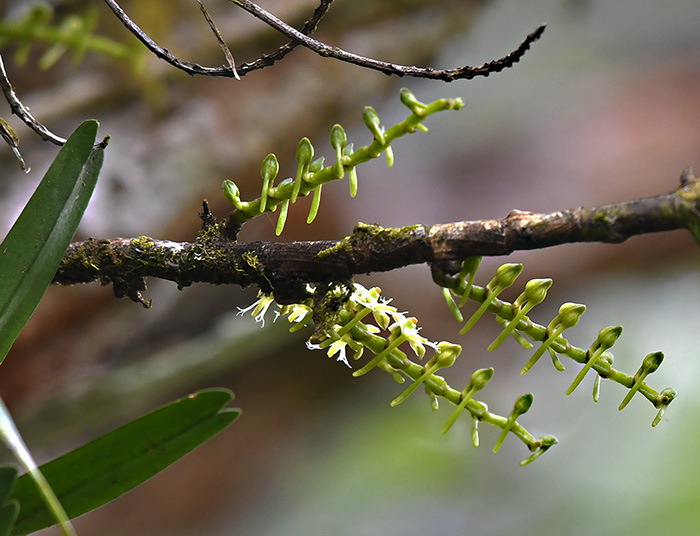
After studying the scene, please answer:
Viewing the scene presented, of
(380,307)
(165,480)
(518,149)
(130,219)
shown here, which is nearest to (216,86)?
(130,219)

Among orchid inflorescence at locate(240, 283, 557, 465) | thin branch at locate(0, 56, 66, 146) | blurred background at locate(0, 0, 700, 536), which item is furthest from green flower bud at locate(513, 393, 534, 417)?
blurred background at locate(0, 0, 700, 536)

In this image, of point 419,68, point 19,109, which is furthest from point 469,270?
point 19,109

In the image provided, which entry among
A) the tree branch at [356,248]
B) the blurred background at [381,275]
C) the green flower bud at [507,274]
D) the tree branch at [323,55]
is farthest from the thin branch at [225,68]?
the blurred background at [381,275]

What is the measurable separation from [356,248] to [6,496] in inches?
8.5

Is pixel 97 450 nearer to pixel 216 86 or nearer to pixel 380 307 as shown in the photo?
pixel 380 307

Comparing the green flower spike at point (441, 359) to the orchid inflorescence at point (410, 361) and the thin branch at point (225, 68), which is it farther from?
the thin branch at point (225, 68)

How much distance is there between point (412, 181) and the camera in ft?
5.70

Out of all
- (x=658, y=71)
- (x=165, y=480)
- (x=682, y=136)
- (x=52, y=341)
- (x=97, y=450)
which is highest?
(x=658, y=71)

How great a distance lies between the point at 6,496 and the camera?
0.29m

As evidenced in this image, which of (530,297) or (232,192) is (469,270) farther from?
(232,192)

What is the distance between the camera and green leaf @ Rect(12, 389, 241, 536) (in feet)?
1.23

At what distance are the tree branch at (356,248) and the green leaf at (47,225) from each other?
0.05 metres

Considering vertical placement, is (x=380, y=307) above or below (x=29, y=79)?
below

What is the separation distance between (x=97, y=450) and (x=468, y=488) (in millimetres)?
1054
